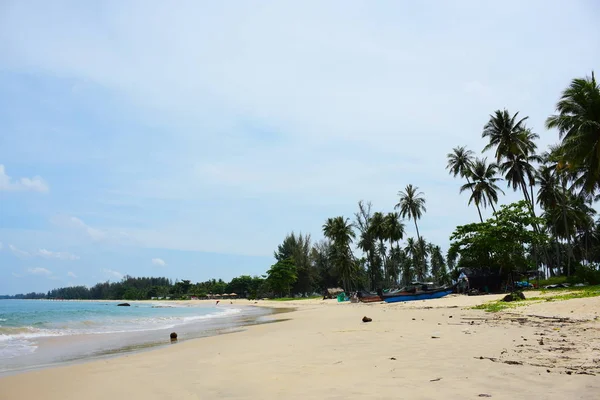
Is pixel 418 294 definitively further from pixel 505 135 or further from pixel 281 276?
pixel 281 276

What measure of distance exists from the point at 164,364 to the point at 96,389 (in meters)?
2.00

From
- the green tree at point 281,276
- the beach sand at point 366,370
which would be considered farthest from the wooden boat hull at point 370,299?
the green tree at point 281,276

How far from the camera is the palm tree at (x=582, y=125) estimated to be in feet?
75.0

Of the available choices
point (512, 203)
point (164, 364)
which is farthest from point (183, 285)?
point (164, 364)

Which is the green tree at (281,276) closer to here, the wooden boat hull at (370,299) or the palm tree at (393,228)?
the palm tree at (393,228)

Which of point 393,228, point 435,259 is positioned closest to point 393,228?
point 393,228

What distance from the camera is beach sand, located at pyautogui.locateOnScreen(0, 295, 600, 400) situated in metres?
4.61

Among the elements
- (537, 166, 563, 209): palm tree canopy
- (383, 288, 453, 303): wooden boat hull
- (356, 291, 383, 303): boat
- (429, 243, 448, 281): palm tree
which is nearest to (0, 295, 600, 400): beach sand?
(383, 288, 453, 303): wooden boat hull

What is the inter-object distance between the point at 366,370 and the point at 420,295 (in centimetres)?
2676

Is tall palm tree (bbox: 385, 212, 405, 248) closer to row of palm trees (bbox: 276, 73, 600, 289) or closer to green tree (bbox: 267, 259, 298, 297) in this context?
row of palm trees (bbox: 276, 73, 600, 289)

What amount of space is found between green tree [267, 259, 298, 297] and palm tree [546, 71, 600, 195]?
53.4m

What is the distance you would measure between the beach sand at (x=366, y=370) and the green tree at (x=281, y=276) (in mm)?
63406

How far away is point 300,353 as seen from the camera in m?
8.09

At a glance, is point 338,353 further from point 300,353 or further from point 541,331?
point 541,331
